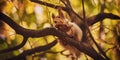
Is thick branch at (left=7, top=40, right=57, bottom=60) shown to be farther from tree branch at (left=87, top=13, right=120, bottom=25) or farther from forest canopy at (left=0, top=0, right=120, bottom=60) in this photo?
tree branch at (left=87, top=13, right=120, bottom=25)

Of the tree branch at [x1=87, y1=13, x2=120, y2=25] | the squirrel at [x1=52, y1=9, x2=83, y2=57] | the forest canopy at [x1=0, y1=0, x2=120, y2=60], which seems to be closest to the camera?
the forest canopy at [x1=0, y1=0, x2=120, y2=60]

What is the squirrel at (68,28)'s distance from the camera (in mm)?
1743

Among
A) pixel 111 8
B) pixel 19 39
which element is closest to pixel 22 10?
pixel 19 39

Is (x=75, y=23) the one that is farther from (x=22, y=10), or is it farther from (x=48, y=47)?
(x=22, y=10)

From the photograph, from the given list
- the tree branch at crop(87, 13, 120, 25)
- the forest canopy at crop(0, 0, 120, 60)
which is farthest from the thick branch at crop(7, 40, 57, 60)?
the tree branch at crop(87, 13, 120, 25)

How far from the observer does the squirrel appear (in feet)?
5.72

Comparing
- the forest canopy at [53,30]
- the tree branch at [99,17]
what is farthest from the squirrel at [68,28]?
the tree branch at [99,17]

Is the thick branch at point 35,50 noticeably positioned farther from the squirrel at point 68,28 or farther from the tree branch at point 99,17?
the tree branch at point 99,17

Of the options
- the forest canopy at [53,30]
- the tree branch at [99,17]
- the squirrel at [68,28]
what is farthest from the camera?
the tree branch at [99,17]

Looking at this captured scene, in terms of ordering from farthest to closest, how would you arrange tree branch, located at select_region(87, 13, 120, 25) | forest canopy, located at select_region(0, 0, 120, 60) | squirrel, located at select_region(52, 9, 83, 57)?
1. tree branch, located at select_region(87, 13, 120, 25)
2. squirrel, located at select_region(52, 9, 83, 57)
3. forest canopy, located at select_region(0, 0, 120, 60)

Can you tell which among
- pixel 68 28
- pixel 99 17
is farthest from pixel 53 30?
pixel 99 17

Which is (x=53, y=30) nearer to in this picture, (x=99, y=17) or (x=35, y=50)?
(x=35, y=50)

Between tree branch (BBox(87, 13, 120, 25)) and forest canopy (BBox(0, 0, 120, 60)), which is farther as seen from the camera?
tree branch (BBox(87, 13, 120, 25))

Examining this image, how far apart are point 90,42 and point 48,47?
38 cm
